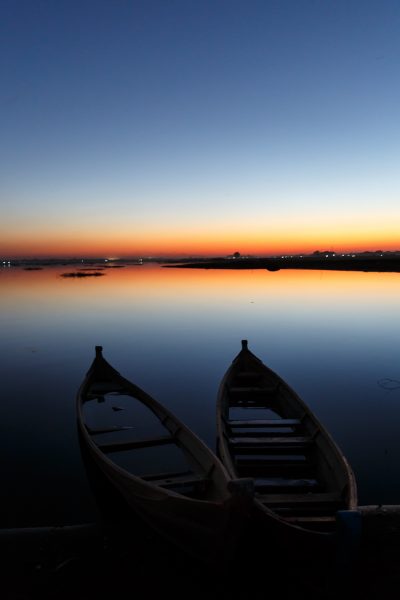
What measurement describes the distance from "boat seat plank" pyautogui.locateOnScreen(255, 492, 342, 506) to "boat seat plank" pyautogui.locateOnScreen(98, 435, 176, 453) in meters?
3.48

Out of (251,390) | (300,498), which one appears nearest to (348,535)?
(300,498)

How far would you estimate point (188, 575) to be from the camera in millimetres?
6355

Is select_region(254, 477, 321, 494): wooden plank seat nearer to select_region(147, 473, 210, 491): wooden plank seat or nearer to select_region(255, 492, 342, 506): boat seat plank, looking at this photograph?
select_region(255, 492, 342, 506): boat seat plank

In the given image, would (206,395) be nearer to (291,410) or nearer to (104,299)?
(291,410)

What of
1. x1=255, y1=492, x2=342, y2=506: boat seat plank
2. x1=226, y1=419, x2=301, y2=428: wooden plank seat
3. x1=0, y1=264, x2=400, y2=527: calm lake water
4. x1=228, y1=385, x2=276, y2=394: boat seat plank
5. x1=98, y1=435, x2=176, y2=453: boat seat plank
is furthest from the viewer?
x1=228, y1=385, x2=276, y2=394: boat seat plank

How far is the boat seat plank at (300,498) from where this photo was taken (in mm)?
7191

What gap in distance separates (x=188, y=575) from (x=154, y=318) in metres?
33.1

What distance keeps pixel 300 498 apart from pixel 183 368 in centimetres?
1496

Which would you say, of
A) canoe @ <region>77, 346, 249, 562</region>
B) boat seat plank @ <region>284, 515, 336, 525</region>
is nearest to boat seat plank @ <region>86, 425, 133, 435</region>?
canoe @ <region>77, 346, 249, 562</region>

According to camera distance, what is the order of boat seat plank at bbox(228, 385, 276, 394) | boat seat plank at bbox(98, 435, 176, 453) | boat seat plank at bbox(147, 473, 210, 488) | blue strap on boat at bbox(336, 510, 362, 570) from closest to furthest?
blue strap on boat at bbox(336, 510, 362, 570)
boat seat plank at bbox(147, 473, 210, 488)
boat seat plank at bbox(98, 435, 176, 453)
boat seat plank at bbox(228, 385, 276, 394)

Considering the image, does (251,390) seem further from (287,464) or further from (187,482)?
(187,482)

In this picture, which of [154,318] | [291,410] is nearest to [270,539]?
[291,410]

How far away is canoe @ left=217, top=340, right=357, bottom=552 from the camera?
558cm

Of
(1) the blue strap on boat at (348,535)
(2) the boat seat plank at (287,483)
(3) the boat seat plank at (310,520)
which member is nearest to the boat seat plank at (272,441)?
(2) the boat seat plank at (287,483)
